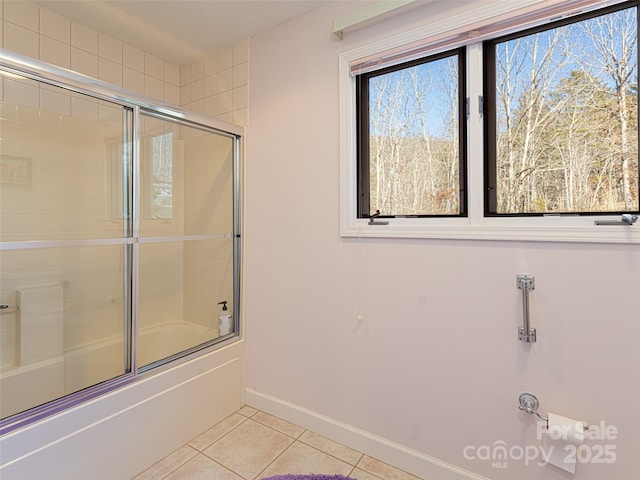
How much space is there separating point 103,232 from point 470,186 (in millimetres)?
1979

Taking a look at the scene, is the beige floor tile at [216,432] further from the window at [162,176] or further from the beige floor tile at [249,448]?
the window at [162,176]

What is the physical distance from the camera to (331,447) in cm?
176

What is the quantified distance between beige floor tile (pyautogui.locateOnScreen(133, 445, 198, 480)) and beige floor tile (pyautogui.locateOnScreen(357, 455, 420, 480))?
871 mm

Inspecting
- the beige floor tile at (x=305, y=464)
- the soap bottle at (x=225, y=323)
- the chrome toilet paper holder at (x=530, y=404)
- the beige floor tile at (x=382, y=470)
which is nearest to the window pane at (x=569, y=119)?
the chrome toilet paper holder at (x=530, y=404)

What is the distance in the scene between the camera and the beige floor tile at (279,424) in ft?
6.18

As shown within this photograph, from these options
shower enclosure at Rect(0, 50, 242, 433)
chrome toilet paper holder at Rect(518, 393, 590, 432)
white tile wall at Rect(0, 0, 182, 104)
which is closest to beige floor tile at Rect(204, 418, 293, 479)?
shower enclosure at Rect(0, 50, 242, 433)

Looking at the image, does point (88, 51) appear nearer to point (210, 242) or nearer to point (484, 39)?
point (210, 242)

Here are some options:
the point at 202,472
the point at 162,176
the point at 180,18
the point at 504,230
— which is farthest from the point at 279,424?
the point at 180,18

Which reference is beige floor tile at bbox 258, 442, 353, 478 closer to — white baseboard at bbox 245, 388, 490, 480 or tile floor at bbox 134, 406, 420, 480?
tile floor at bbox 134, 406, 420, 480

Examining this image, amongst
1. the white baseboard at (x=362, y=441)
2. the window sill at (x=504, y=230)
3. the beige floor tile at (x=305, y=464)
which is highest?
the window sill at (x=504, y=230)

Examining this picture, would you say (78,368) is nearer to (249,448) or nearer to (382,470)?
(249,448)

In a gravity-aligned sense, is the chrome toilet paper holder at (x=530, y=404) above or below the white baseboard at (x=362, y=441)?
above

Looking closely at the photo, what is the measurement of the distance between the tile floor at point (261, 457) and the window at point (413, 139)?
4.14ft

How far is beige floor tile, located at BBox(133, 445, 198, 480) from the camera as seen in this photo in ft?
5.07
